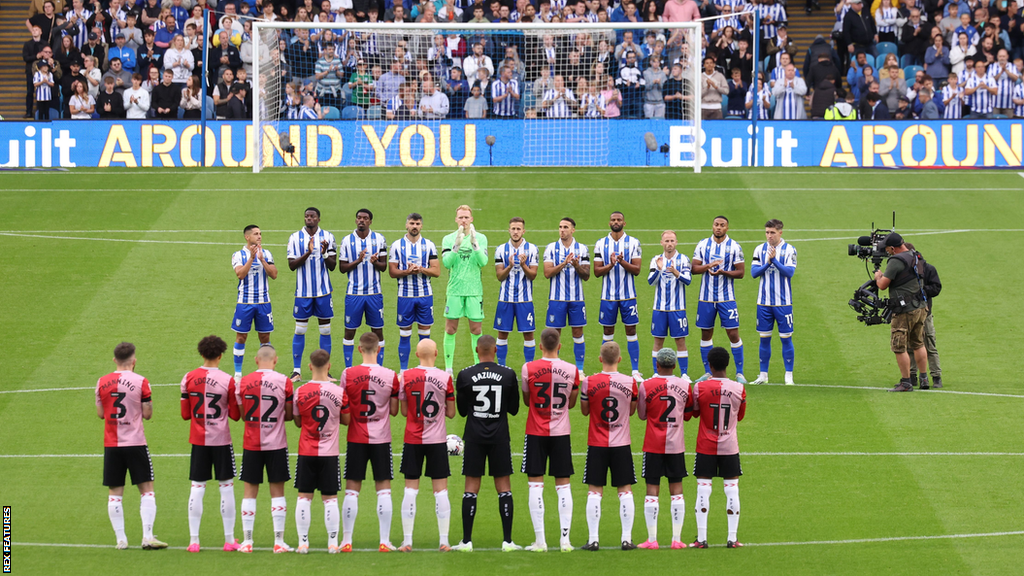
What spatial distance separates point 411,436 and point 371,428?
1.19ft

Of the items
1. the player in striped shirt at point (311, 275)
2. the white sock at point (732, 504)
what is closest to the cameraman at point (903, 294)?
the white sock at point (732, 504)

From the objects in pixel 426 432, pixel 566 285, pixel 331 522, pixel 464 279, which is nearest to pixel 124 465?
pixel 331 522

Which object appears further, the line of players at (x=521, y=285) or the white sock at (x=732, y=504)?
the line of players at (x=521, y=285)

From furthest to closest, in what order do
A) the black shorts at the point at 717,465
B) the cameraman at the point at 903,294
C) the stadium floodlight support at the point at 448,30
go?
Answer: the stadium floodlight support at the point at 448,30
the cameraman at the point at 903,294
the black shorts at the point at 717,465

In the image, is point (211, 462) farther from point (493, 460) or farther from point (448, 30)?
point (448, 30)

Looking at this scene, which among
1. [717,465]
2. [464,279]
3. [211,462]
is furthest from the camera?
[464,279]

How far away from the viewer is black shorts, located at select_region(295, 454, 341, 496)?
1074cm

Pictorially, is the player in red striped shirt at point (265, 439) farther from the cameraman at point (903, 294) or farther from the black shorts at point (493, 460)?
the cameraman at point (903, 294)

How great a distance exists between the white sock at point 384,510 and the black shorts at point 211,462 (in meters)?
1.32

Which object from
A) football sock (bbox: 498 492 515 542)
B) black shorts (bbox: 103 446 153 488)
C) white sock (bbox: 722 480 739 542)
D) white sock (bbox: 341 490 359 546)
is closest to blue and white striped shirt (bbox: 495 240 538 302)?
football sock (bbox: 498 492 515 542)

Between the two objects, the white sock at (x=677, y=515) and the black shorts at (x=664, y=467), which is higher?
the black shorts at (x=664, y=467)

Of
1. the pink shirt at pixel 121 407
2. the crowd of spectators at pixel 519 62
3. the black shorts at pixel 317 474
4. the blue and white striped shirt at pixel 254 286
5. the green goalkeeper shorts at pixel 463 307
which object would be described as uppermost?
the crowd of spectators at pixel 519 62

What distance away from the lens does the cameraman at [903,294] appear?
15.2 meters

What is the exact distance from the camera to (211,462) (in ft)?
35.7
